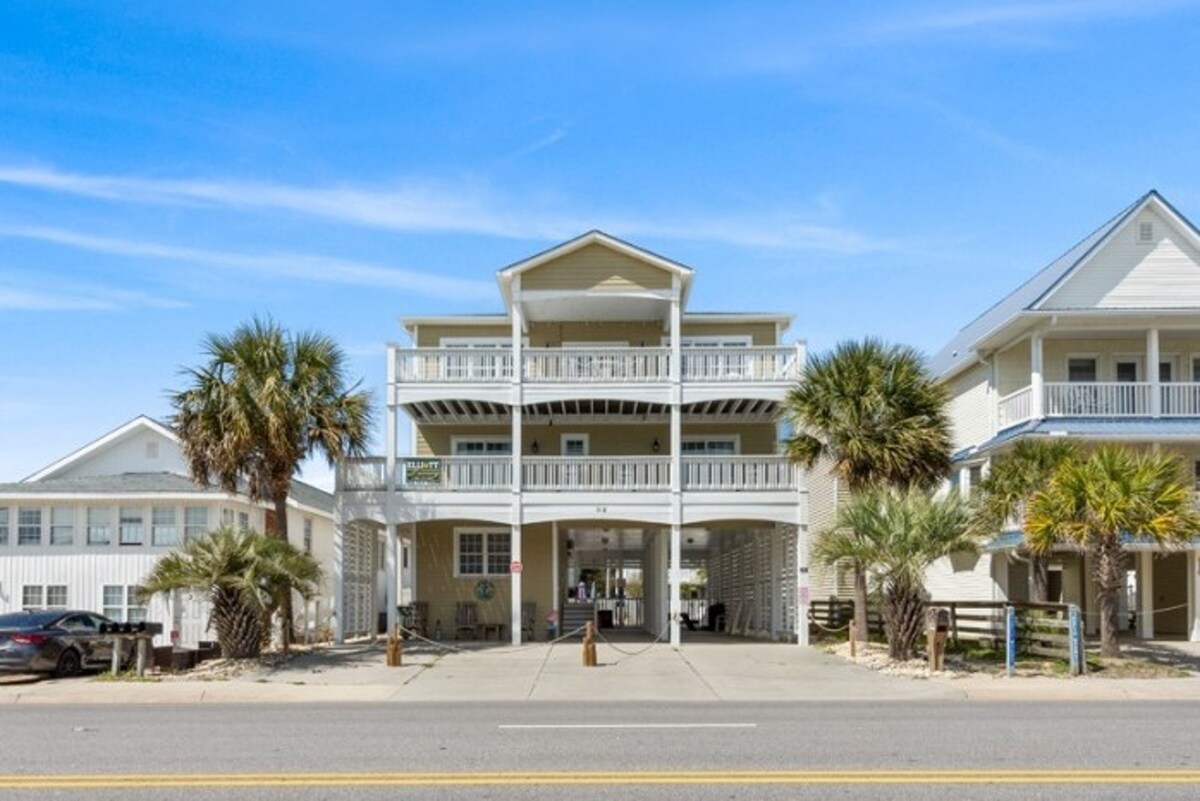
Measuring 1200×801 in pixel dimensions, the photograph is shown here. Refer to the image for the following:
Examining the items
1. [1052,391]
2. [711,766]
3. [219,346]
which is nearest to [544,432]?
[219,346]

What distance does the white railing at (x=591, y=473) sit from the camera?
33500 millimetres

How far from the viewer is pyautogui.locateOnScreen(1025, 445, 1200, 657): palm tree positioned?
2378 cm

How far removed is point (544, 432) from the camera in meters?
37.9

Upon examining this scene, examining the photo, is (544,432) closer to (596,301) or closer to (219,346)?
(596,301)

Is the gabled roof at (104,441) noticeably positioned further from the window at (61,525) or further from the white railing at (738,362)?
the white railing at (738,362)

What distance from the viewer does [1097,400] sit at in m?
32.6

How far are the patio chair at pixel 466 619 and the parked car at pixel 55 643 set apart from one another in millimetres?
11095

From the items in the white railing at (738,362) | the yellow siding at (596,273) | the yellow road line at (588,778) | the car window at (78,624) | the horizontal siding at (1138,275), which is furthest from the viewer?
the yellow siding at (596,273)

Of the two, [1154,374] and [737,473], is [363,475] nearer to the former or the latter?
[737,473]

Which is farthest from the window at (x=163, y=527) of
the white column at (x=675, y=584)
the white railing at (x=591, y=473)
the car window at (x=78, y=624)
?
the white column at (x=675, y=584)

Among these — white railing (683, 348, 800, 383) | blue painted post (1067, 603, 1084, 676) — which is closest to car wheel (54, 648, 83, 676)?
white railing (683, 348, 800, 383)

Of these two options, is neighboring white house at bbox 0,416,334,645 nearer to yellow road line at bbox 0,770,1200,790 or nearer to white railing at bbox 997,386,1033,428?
white railing at bbox 997,386,1033,428

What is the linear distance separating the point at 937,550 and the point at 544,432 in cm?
1524

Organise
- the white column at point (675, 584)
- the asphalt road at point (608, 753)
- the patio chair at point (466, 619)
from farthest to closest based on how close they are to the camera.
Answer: the patio chair at point (466, 619) < the white column at point (675, 584) < the asphalt road at point (608, 753)
